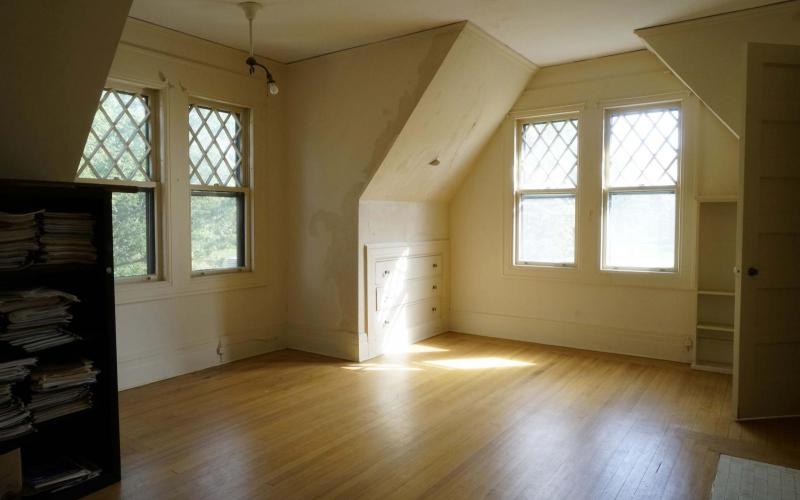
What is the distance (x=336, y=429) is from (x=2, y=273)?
1793 mm

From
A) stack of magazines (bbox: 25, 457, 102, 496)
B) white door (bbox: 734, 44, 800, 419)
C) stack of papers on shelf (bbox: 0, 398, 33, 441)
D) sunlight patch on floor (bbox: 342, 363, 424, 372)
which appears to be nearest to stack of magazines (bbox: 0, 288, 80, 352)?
stack of papers on shelf (bbox: 0, 398, 33, 441)

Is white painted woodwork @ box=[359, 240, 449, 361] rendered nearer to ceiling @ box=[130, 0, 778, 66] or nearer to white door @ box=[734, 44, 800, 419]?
ceiling @ box=[130, 0, 778, 66]

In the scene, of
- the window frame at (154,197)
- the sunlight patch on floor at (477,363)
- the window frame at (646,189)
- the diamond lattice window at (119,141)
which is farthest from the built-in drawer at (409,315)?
the diamond lattice window at (119,141)

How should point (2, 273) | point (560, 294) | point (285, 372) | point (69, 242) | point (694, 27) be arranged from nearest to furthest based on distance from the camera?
point (2, 273) < point (69, 242) < point (694, 27) < point (285, 372) < point (560, 294)

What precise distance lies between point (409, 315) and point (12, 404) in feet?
11.0

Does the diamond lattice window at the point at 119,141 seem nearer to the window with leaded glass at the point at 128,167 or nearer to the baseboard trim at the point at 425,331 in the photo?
the window with leaded glass at the point at 128,167

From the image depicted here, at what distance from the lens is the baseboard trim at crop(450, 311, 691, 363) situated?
451 cm

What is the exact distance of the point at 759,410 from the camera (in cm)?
325

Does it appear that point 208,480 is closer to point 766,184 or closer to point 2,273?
point 2,273

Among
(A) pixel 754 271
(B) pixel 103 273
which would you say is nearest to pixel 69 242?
(B) pixel 103 273

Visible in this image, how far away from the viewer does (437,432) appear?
3049 millimetres

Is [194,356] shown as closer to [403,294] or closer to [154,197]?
[154,197]

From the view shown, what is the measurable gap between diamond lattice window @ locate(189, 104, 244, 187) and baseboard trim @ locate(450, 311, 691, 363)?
2.64 m

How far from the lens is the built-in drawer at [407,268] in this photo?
15.6 feet
